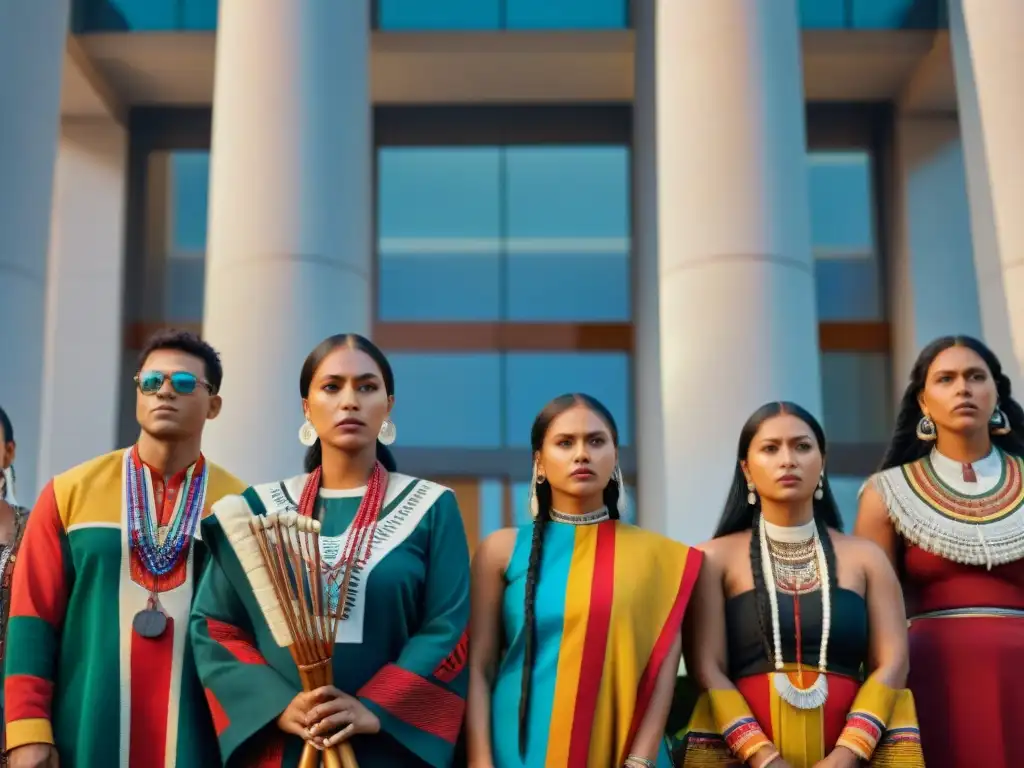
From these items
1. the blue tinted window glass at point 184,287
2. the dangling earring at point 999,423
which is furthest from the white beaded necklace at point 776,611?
the blue tinted window glass at point 184,287

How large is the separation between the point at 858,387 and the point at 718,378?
623 cm

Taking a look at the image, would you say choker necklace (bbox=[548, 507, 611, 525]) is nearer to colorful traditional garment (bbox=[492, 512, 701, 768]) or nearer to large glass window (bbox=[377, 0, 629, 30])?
colorful traditional garment (bbox=[492, 512, 701, 768])

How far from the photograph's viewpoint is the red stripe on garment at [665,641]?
440 cm

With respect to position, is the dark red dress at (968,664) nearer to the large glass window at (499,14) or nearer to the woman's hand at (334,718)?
the woman's hand at (334,718)

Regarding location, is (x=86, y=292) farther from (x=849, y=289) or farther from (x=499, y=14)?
(x=849, y=289)

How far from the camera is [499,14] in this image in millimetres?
14555

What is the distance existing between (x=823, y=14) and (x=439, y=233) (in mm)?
4947

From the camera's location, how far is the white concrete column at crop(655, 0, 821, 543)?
9477 millimetres

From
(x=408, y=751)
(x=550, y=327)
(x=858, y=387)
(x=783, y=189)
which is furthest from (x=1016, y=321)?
(x=408, y=751)

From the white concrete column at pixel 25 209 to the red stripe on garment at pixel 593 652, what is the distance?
6106 millimetres

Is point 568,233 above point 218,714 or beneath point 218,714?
above

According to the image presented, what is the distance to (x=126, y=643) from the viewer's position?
4.44 meters

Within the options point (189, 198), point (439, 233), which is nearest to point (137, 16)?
point (189, 198)

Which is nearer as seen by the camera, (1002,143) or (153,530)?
(153,530)
